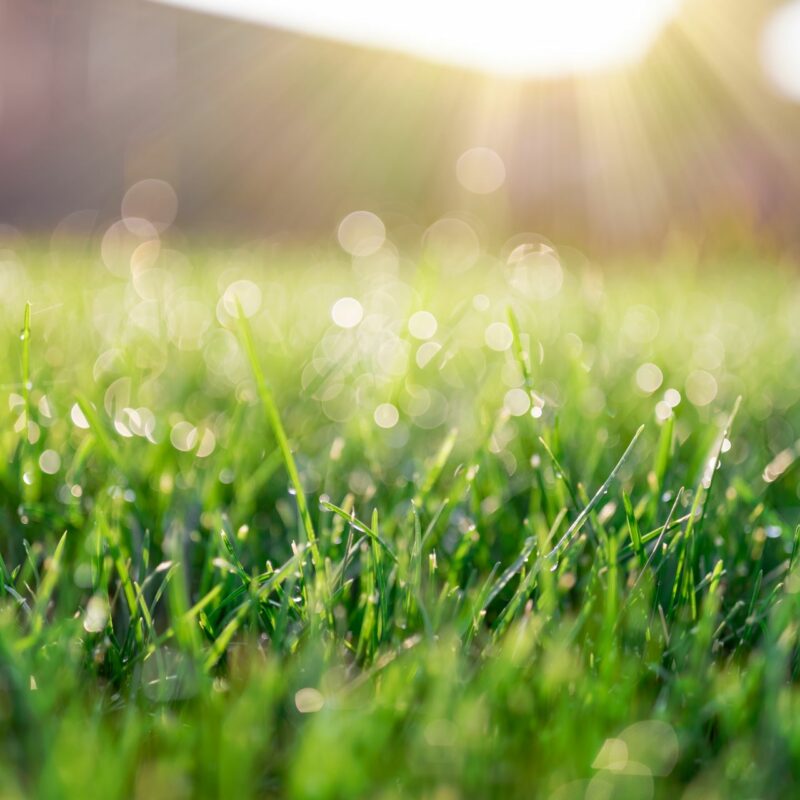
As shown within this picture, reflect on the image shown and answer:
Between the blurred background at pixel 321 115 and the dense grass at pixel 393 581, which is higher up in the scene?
the blurred background at pixel 321 115

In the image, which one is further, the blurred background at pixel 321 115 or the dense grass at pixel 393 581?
the blurred background at pixel 321 115

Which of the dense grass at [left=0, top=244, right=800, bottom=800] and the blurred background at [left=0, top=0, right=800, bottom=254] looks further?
the blurred background at [left=0, top=0, right=800, bottom=254]

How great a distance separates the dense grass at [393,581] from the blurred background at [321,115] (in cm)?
753

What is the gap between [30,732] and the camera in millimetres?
449

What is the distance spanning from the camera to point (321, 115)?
12.1 meters

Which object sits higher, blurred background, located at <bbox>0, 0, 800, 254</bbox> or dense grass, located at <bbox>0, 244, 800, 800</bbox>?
blurred background, located at <bbox>0, 0, 800, 254</bbox>

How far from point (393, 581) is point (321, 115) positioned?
12.2m

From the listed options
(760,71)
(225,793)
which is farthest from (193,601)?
(760,71)

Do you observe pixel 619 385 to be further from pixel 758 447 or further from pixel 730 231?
pixel 730 231

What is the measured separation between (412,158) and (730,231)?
827cm

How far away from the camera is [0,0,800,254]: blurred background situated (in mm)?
9242

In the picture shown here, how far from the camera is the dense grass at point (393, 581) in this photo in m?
0.43

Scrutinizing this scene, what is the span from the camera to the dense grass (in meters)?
0.43

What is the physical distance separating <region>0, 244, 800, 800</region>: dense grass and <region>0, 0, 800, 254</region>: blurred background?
753 cm
